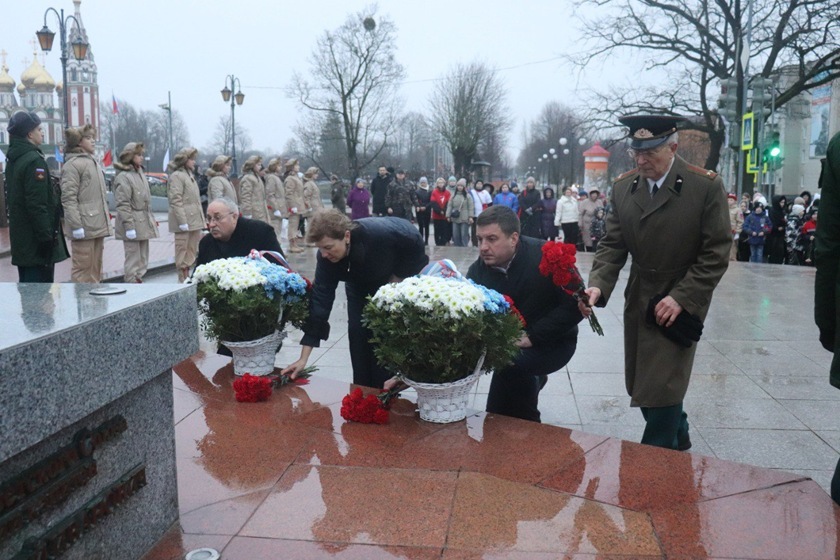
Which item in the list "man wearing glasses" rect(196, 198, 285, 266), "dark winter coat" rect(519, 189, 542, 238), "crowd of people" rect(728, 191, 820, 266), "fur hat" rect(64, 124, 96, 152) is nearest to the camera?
"man wearing glasses" rect(196, 198, 285, 266)

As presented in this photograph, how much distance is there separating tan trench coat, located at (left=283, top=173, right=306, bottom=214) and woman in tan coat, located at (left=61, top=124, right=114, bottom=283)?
905cm

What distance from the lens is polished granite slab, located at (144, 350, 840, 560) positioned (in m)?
3.09

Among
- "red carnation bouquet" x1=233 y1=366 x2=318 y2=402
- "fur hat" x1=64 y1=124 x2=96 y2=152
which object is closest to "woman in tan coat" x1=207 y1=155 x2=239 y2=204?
"fur hat" x1=64 y1=124 x2=96 y2=152

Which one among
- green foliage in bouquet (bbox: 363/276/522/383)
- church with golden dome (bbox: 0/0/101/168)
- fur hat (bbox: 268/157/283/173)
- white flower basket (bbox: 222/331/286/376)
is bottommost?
white flower basket (bbox: 222/331/286/376)

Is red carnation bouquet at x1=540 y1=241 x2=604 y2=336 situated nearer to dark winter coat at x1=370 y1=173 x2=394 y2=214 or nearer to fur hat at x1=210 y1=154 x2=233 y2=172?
fur hat at x1=210 y1=154 x2=233 y2=172

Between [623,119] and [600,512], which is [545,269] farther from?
[600,512]

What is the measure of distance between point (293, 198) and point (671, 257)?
50.9ft

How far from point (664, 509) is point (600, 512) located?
275 millimetres

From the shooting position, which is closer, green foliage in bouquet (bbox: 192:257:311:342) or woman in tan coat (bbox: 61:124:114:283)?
green foliage in bouquet (bbox: 192:257:311:342)

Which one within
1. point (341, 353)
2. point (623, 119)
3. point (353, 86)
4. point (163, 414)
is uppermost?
point (353, 86)

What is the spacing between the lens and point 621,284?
13133 mm

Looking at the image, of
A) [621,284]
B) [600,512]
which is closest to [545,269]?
[600,512]

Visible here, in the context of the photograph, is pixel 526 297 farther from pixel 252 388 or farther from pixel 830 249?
pixel 830 249

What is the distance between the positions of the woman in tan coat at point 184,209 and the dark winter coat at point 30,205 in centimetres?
450
